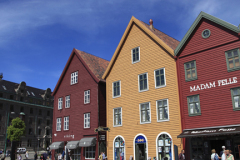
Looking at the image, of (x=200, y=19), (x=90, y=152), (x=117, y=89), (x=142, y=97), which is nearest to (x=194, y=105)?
(x=142, y=97)

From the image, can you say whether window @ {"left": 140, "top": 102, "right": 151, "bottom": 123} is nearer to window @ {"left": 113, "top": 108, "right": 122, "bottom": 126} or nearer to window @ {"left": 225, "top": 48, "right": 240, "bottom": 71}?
window @ {"left": 113, "top": 108, "right": 122, "bottom": 126}

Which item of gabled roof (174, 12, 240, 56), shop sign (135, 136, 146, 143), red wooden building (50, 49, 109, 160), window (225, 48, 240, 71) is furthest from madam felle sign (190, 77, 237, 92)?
red wooden building (50, 49, 109, 160)

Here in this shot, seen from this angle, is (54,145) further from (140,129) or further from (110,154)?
(140,129)

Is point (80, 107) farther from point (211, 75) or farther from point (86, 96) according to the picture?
point (211, 75)

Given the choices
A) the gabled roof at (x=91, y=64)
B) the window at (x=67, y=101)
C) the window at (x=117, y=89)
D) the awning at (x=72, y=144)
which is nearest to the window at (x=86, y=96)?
the gabled roof at (x=91, y=64)

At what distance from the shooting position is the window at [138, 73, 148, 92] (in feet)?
84.1

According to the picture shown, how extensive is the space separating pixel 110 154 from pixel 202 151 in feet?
36.6

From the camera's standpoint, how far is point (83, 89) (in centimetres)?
3303

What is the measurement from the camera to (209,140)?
1989cm

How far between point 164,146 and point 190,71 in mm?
7534

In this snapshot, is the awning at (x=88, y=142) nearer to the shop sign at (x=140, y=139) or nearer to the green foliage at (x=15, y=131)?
the shop sign at (x=140, y=139)

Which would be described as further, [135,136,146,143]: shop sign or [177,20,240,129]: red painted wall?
[135,136,146,143]: shop sign

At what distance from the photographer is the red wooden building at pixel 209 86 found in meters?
19.0

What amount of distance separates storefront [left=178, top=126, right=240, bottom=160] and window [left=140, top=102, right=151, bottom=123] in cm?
Result: 456
